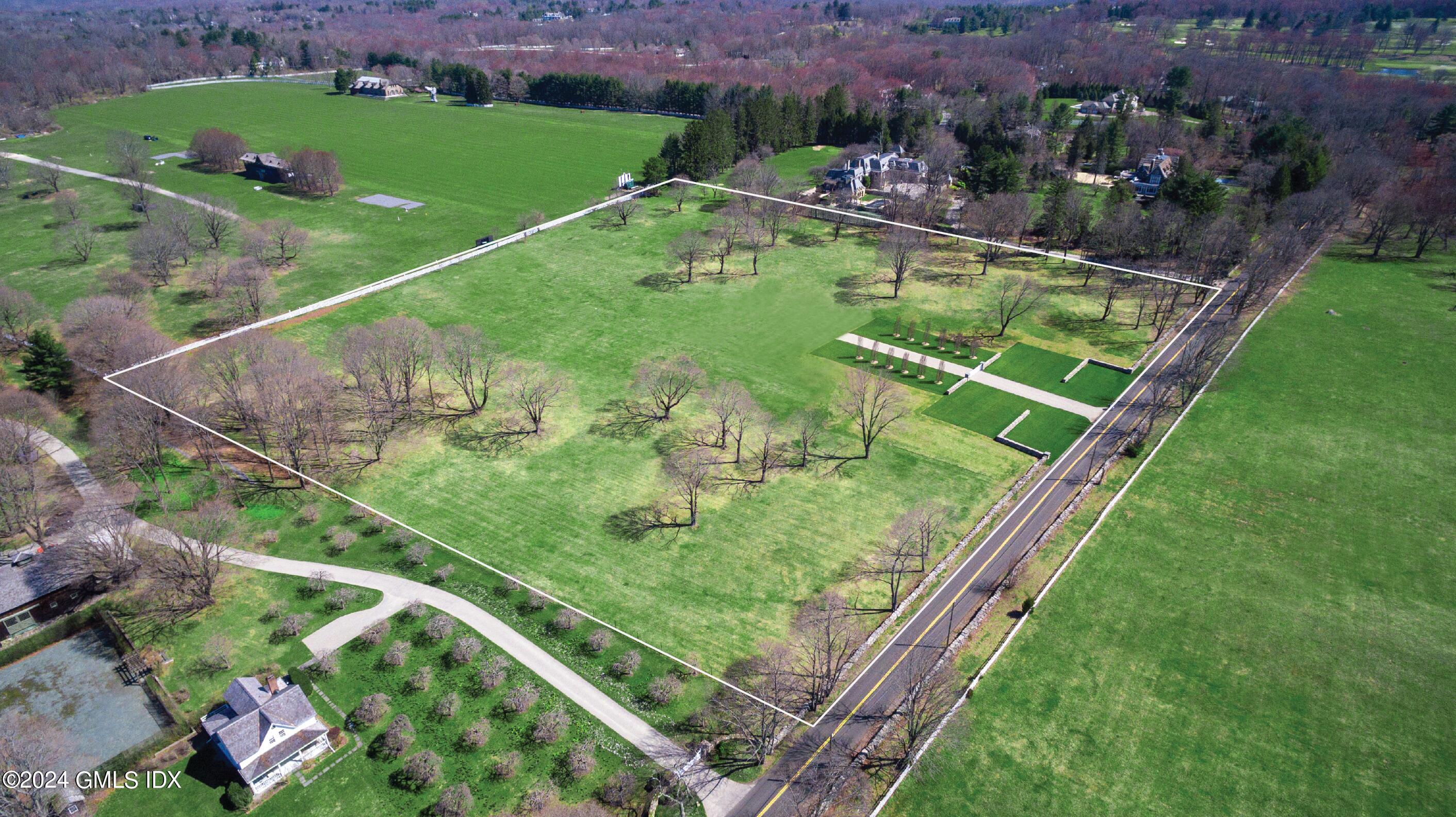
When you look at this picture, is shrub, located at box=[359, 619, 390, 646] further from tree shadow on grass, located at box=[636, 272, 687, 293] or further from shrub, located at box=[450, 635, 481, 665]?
tree shadow on grass, located at box=[636, 272, 687, 293]

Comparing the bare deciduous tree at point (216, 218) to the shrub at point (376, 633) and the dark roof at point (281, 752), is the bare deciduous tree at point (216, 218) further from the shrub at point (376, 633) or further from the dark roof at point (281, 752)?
the dark roof at point (281, 752)

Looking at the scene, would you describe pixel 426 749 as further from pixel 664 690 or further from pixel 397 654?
pixel 664 690

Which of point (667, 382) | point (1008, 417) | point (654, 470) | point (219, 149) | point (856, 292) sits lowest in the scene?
point (654, 470)

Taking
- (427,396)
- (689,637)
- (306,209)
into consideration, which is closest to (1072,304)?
(689,637)

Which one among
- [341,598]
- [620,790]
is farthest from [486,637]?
[620,790]

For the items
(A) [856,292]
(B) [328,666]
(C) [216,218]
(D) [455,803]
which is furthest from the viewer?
(C) [216,218]
